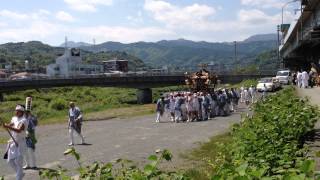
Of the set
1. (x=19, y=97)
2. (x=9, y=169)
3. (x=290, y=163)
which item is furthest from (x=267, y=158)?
(x=19, y=97)

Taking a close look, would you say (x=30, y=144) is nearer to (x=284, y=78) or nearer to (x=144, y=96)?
(x=284, y=78)

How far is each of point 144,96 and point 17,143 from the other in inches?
2379

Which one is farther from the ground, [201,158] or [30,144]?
[30,144]

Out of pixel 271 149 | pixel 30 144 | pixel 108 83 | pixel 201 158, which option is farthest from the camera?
pixel 108 83

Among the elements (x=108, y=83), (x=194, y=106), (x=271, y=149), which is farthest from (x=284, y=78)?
(x=271, y=149)

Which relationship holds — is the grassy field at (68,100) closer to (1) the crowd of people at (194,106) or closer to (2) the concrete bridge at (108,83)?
(2) the concrete bridge at (108,83)

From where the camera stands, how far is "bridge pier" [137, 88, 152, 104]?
73.5m

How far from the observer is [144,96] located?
246ft

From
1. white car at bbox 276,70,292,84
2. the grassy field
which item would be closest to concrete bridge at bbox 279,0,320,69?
white car at bbox 276,70,292,84

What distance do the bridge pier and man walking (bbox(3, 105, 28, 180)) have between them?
5773 centimetres

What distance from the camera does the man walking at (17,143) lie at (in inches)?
559

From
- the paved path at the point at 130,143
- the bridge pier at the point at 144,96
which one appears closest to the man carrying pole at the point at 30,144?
the paved path at the point at 130,143

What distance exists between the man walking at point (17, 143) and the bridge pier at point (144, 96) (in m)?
57.7

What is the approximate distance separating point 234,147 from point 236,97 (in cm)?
3251
